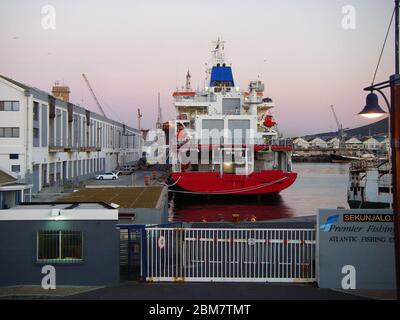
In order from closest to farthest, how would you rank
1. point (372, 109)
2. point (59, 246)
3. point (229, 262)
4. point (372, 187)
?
point (372, 109)
point (59, 246)
point (229, 262)
point (372, 187)

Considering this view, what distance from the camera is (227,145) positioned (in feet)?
119

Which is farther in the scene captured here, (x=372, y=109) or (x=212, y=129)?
(x=212, y=129)

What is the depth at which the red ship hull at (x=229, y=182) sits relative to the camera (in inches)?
1374

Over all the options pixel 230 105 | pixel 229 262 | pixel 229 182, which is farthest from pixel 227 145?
pixel 229 262

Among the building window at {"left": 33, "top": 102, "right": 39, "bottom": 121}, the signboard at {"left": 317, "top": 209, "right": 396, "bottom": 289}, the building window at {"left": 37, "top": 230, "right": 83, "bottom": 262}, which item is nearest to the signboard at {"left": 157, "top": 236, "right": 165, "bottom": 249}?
the building window at {"left": 37, "top": 230, "right": 83, "bottom": 262}

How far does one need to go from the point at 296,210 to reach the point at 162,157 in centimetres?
4772

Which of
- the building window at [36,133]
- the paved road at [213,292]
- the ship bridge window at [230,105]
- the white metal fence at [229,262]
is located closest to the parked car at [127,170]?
the ship bridge window at [230,105]

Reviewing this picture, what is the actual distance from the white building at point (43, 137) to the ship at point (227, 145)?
9373mm

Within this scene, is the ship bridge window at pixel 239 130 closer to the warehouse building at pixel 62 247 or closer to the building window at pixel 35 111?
the building window at pixel 35 111

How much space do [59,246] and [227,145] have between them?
92.7 feet

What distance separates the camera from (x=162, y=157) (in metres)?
80.5

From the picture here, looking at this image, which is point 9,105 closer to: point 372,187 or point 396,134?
point 372,187

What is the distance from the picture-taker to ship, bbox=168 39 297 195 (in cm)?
3533
